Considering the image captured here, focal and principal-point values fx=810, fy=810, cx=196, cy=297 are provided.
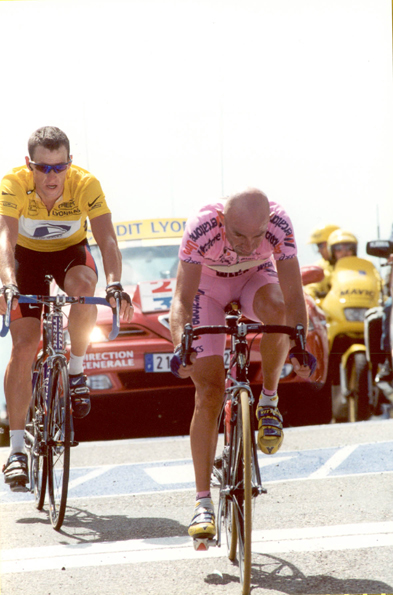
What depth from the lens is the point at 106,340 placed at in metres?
5.41

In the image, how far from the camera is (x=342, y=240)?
852 cm

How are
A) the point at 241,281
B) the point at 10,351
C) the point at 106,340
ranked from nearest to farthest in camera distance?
the point at 241,281
the point at 10,351
the point at 106,340

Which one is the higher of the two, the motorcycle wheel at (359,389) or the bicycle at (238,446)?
the bicycle at (238,446)

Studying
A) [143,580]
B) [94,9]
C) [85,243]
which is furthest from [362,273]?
[143,580]

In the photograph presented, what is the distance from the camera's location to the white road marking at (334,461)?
5.51 m

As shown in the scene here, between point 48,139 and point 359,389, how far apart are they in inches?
175

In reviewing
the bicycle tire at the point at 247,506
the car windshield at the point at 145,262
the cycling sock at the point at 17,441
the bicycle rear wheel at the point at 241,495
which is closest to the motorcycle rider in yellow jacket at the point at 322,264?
the car windshield at the point at 145,262

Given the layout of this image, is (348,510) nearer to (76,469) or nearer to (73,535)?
(73,535)

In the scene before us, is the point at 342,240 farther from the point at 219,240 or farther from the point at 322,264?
the point at 219,240

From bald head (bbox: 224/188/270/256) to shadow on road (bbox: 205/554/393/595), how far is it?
1.44 meters

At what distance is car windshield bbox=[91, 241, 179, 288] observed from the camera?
5641mm

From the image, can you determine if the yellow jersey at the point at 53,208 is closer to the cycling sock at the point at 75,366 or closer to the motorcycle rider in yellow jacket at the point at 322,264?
the cycling sock at the point at 75,366

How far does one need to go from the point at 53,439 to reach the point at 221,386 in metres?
1.19

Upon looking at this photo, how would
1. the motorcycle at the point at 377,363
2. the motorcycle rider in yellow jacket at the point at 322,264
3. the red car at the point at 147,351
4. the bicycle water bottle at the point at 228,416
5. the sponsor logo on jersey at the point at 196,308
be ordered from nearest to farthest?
1. the bicycle water bottle at the point at 228,416
2. the sponsor logo on jersey at the point at 196,308
3. the red car at the point at 147,351
4. the motorcycle at the point at 377,363
5. the motorcycle rider in yellow jacket at the point at 322,264
